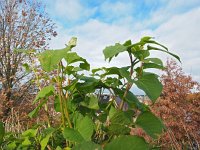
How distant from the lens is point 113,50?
34.8 inches

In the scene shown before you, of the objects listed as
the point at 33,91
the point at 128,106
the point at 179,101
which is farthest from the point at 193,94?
the point at 33,91

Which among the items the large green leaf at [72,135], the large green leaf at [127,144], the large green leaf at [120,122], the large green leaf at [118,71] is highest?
the large green leaf at [118,71]

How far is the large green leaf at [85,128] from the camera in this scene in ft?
3.06

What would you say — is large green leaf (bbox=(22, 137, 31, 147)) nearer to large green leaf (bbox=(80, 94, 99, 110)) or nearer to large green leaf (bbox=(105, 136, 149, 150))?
large green leaf (bbox=(80, 94, 99, 110))

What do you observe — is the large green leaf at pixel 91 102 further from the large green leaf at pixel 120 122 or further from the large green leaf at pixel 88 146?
the large green leaf at pixel 88 146

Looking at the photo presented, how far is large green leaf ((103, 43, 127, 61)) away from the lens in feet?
2.84

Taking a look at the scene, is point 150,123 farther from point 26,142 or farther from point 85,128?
point 26,142

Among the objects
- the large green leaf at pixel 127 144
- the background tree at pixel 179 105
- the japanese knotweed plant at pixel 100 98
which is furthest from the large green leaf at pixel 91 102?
the background tree at pixel 179 105

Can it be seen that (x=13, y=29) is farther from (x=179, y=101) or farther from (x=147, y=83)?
(x=147, y=83)

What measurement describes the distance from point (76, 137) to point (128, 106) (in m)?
0.26

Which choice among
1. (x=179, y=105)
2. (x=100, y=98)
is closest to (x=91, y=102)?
(x=100, y=98)

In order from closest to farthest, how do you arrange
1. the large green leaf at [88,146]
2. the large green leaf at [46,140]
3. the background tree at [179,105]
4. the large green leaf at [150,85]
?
the large green leaf at [88,146] < the large green leaf at [150,85] < the large green leaf at [46,140] < the background tree at [179,105]

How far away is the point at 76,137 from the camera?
3.00 ft

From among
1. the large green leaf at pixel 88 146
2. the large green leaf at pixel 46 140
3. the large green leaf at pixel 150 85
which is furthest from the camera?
the large green leaf at pixel 46 140
